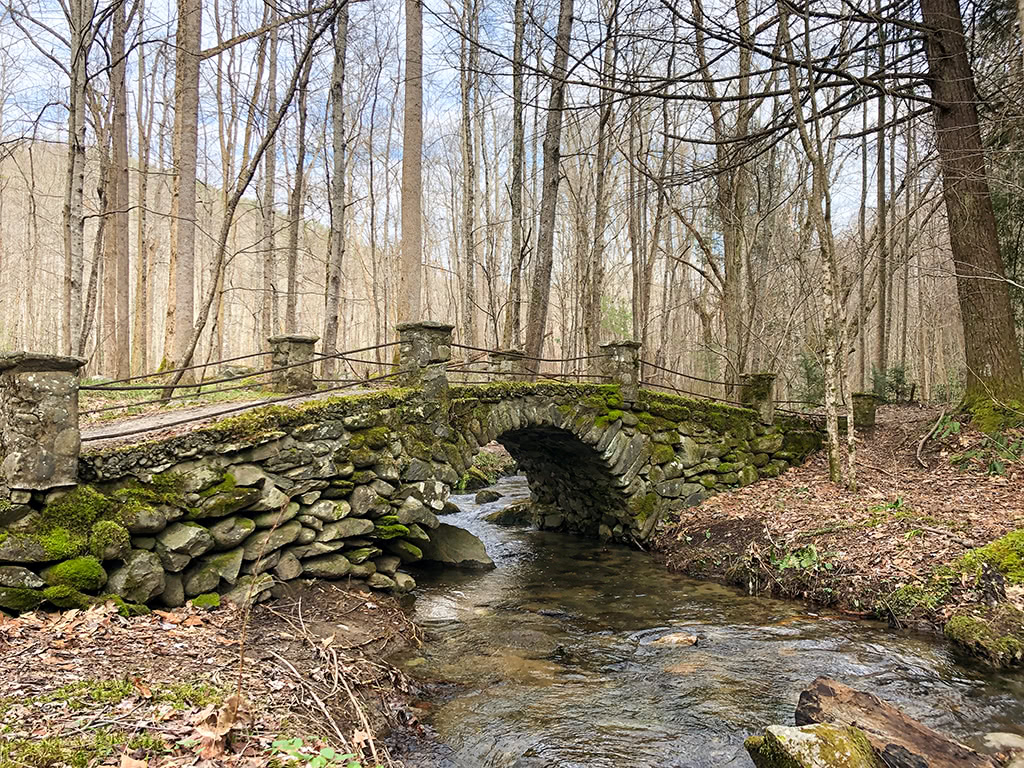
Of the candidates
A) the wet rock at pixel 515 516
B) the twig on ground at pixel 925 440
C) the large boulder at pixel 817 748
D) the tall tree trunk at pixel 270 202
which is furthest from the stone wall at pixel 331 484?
the tall tree trunk at pixel 270 202

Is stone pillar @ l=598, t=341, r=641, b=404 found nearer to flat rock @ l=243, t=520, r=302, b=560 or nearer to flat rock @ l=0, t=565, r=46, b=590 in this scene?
flat rock @ l=243, t=520, r=302, b=560

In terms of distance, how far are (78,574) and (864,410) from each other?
41.9ft

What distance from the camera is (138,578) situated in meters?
4.71

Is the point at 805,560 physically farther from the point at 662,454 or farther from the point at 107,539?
the point at 107,539

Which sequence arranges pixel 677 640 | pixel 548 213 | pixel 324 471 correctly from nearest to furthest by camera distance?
pixel 677 640 < pixel 324 471 < pixel 548 213

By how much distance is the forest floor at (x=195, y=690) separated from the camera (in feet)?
8.94

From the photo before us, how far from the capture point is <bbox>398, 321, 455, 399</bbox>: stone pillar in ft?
24.5

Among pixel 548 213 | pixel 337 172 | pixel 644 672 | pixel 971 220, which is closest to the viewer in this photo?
pixel 644 672

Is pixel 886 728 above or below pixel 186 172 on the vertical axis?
below

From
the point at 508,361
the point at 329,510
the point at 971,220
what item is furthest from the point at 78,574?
the point at 971,220

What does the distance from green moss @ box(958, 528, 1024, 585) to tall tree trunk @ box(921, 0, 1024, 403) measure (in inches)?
153

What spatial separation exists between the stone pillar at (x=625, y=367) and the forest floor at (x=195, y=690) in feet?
18.3

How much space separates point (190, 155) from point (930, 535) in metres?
12.2

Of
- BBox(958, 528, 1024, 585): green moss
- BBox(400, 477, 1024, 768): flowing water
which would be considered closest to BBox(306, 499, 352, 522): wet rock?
BBox(400, 477, 1024, 768): flowing water
